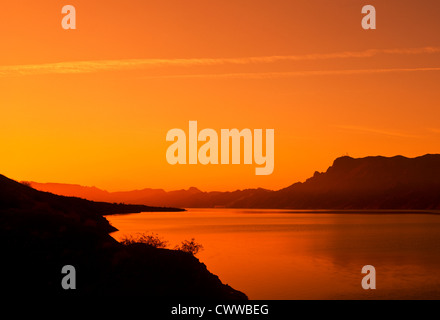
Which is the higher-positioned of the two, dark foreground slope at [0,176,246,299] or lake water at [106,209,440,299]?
dark foreground slope at [0,176,246,299]

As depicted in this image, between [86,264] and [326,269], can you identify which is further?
[326,269]

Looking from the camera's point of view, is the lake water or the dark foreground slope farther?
the lake water

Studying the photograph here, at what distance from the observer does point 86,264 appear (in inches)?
1192

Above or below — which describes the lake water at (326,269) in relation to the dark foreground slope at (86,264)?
below

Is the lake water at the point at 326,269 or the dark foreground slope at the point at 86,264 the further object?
the lake water at the point at 326,269

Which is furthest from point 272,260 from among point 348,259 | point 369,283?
point 369,283

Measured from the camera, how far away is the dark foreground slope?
27.2 m

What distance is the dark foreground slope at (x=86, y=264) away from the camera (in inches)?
1071

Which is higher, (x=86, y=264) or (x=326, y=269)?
(x=86, y=264)
